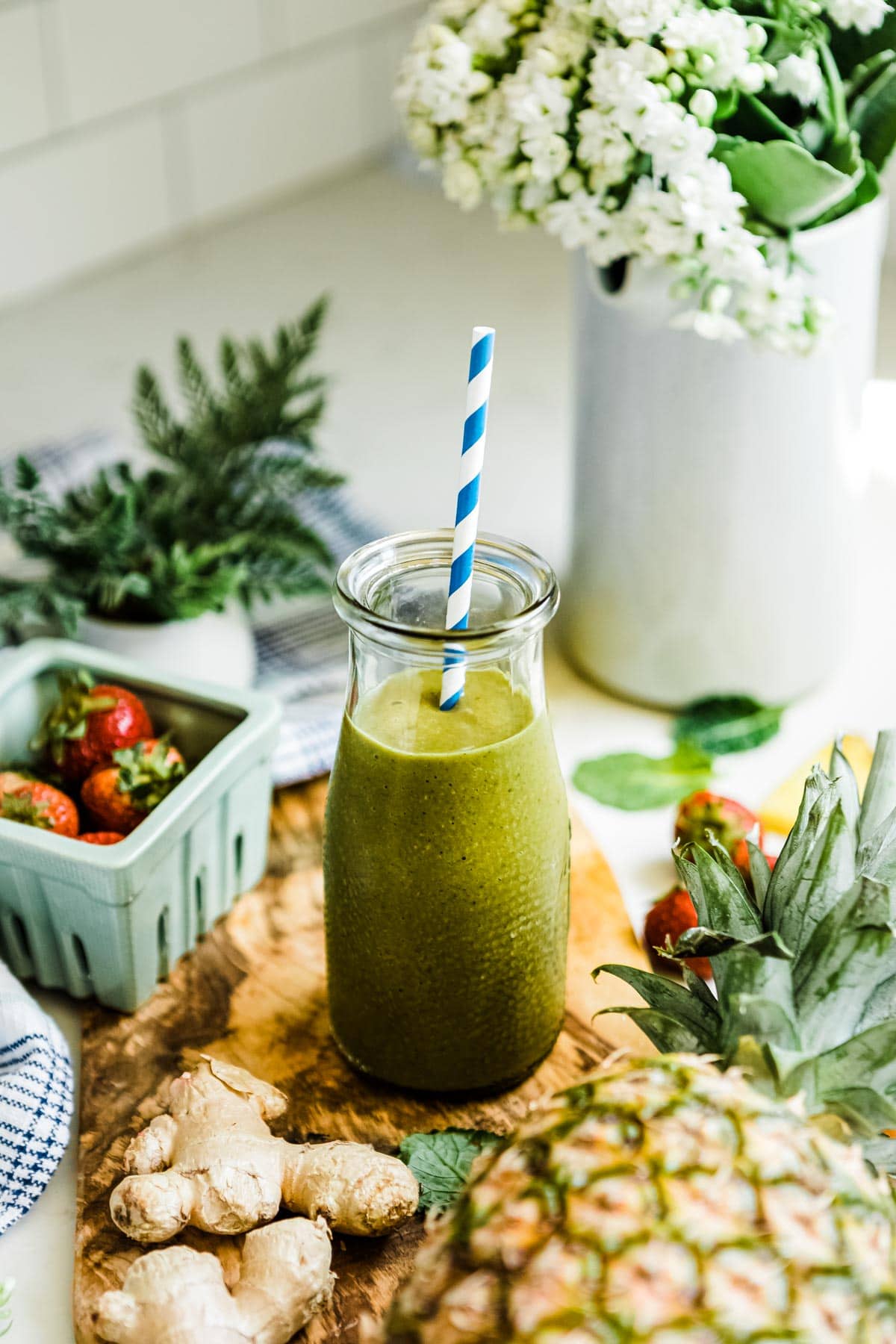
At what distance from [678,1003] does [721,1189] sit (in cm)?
15

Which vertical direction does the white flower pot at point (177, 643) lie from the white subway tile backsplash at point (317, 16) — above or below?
below

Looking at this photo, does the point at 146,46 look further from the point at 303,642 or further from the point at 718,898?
the point at 718,898

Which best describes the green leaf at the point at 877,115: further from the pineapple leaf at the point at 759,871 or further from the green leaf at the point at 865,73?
the pineapple leaf at the point at 759,871

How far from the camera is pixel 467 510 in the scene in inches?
27.4

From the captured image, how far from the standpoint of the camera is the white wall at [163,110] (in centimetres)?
167

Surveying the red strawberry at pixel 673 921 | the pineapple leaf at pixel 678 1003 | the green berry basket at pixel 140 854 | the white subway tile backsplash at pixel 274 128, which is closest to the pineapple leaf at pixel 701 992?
the pineapple leaf at pixel 678 1003

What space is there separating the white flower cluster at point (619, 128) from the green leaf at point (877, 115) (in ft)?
0.23

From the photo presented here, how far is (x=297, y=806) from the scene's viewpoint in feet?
3.36

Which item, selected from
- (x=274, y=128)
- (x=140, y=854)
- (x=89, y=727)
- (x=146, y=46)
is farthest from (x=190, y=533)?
(x=274, y=128)

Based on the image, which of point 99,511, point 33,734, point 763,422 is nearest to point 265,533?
point 99,511

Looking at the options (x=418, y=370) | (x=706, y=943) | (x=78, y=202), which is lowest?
(x=418, y=370)

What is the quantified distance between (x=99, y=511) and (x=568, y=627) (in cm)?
38

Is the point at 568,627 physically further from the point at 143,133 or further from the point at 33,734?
the point at 143,133

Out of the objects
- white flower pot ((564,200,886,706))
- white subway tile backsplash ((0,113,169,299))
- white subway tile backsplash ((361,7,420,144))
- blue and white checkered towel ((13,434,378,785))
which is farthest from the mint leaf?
white subway tile backsplash ((361,7,420,144))
